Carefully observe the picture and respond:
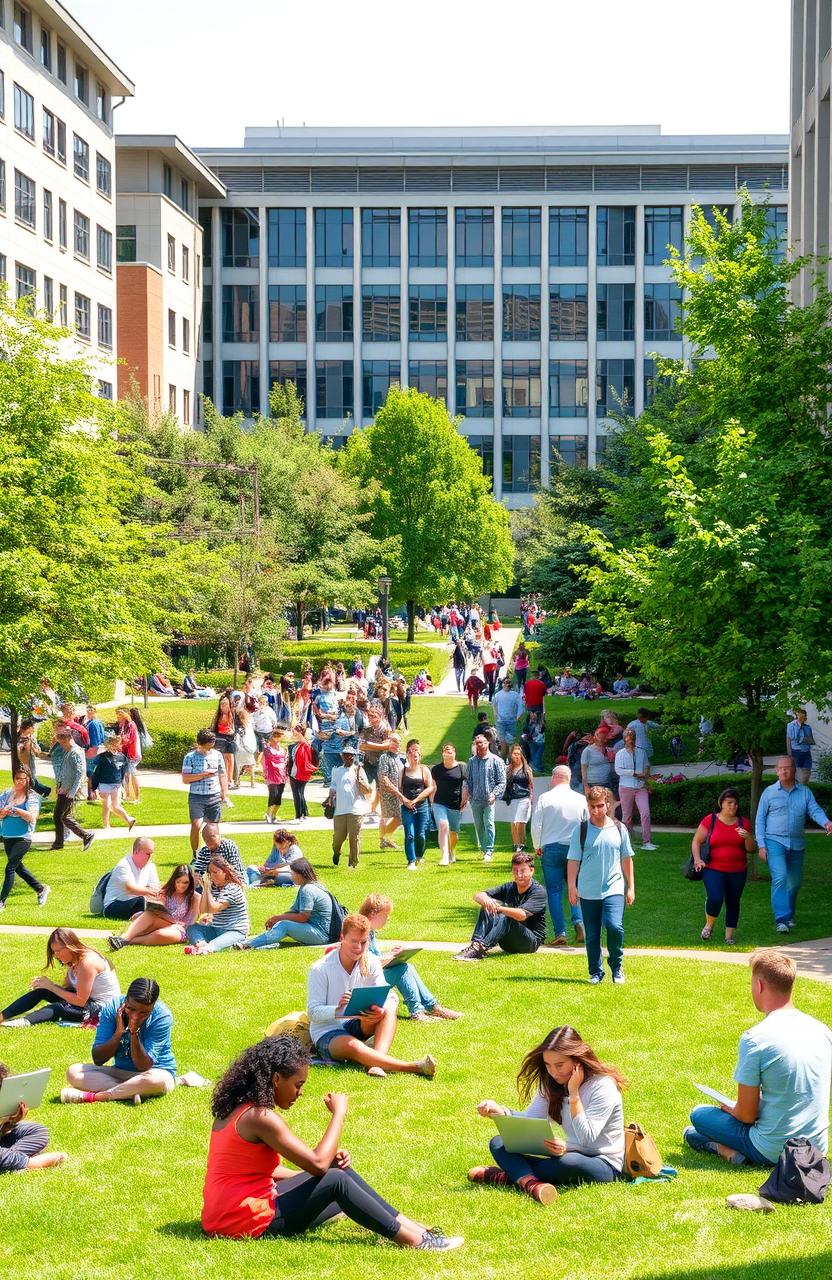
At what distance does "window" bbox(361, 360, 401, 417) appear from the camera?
291 ft

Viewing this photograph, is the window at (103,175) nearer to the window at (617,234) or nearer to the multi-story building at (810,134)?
the multi-story building at (810,134)

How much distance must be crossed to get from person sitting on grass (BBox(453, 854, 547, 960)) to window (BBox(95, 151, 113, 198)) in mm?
47771

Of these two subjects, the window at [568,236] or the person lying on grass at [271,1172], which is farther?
the window at [568,236]

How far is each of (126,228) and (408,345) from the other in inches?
1033

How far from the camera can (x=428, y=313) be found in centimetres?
8944

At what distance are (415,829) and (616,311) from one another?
2974 inches

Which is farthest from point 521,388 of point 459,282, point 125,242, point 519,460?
point 125,242

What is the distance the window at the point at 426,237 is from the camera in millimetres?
89062

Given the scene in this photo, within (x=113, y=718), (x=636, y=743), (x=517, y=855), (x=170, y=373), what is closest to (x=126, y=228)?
(x=170, y=373)

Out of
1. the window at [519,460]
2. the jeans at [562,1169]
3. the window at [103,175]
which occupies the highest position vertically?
the window at [103,175]

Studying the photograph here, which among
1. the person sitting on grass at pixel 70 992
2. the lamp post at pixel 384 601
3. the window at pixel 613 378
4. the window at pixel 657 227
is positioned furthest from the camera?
the window at pixel 613 378

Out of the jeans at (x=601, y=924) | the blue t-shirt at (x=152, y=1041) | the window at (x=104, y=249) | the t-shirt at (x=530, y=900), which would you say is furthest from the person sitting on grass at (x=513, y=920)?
the window at (x=104, y=249)

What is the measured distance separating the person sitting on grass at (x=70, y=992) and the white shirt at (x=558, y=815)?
4.51 meters

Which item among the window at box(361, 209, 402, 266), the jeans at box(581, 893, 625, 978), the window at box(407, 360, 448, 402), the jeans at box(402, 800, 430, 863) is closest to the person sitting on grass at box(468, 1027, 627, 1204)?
the jeans at box(581, 893, 625, 978)
